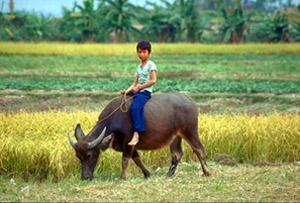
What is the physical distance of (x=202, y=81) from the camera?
21.2 meters

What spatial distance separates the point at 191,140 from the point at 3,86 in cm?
1140

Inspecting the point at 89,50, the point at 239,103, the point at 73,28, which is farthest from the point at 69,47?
the point at 239,103

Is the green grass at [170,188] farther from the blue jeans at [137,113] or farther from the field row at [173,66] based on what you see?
the field row at [173,66]

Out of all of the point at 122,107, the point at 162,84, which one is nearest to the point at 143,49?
the point at 122,107

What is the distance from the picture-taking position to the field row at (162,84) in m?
18.9

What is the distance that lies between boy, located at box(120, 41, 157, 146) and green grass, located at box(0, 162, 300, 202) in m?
0.65

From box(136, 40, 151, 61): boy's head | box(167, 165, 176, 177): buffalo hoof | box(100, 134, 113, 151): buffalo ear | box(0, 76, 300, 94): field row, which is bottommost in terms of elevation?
box(0, 76, 300, 94): field row

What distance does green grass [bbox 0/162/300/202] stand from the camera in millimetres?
7016

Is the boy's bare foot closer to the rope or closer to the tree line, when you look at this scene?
the rope

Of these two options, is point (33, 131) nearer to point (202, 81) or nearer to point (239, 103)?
point (239, 103)

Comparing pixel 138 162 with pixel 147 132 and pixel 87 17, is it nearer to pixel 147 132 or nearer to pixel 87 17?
pixel 147 132

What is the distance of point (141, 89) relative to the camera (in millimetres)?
8328

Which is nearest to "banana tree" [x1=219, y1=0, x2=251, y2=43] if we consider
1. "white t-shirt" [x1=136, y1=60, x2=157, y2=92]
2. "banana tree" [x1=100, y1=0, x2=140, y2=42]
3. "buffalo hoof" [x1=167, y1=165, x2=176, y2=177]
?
"banana tree" [x1=100, y1=0, x2=140, y2=42]

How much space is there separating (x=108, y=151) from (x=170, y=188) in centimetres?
183
